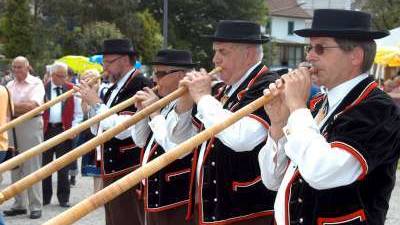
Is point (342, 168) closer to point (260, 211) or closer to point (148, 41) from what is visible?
point (260, 211)

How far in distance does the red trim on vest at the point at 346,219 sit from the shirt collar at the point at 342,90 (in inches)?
20.9

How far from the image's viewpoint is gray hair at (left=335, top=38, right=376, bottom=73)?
10.9 ft

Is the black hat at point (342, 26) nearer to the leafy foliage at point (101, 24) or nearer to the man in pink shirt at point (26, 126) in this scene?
the man in pink shirt at point (26, 126)

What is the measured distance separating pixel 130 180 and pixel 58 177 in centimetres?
674

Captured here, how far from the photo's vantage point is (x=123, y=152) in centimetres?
620

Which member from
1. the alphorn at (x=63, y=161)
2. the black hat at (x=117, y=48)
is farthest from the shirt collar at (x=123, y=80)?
the alphorn at (x=63, y=161)

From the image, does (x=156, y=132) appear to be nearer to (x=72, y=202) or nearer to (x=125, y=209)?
(x=125, y=209)

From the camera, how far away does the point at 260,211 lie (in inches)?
174

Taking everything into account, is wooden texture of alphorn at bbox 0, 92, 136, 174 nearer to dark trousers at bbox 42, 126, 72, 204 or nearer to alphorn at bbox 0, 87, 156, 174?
alphorn at bbox 0, 87, 156, 174

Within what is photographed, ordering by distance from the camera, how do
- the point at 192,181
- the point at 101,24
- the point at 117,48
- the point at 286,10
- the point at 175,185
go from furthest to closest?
1. the point at 286,10
2. the point at 101,24
3. the point at 117,48
4. the point at 175,185
5. the point at 192,181

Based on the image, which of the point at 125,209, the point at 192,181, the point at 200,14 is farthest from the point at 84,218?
the point at 200,14

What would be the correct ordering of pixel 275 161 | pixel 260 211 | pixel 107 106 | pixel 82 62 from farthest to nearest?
pixel 82 62 → pixel 107 106 → pixel 260 211 → pixel 275 161

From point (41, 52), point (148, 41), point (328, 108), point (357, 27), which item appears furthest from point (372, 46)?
point (148, 41)

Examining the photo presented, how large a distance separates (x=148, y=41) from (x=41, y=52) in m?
8.09
